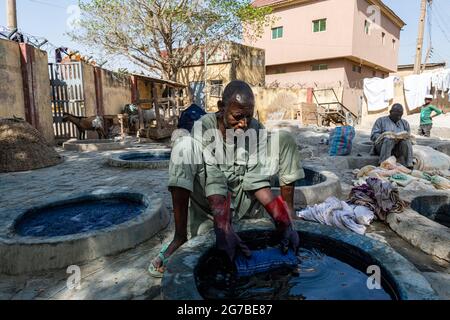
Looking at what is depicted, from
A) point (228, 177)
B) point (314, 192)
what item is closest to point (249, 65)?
point (314, 192)

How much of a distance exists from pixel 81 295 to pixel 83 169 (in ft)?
16.0

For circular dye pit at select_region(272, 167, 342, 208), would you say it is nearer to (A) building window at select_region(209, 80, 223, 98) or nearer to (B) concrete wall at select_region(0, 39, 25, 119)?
(B) concrete wall at select_region(0, 39, 25, 119)

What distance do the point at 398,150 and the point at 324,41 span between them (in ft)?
59.6

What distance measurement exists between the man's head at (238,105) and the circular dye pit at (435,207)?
275 centimetres

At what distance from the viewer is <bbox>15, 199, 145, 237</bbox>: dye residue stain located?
3.00 m

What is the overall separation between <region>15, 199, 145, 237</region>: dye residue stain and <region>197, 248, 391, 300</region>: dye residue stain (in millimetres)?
1683

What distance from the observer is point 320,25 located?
21938mm

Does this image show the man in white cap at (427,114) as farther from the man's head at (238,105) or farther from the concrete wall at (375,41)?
the concrete wall at (375,41)

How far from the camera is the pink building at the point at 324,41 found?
2088 centimetres

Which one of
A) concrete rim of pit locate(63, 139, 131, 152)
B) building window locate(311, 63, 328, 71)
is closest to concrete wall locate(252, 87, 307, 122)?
building window locate(311, 63, 328, 71)
